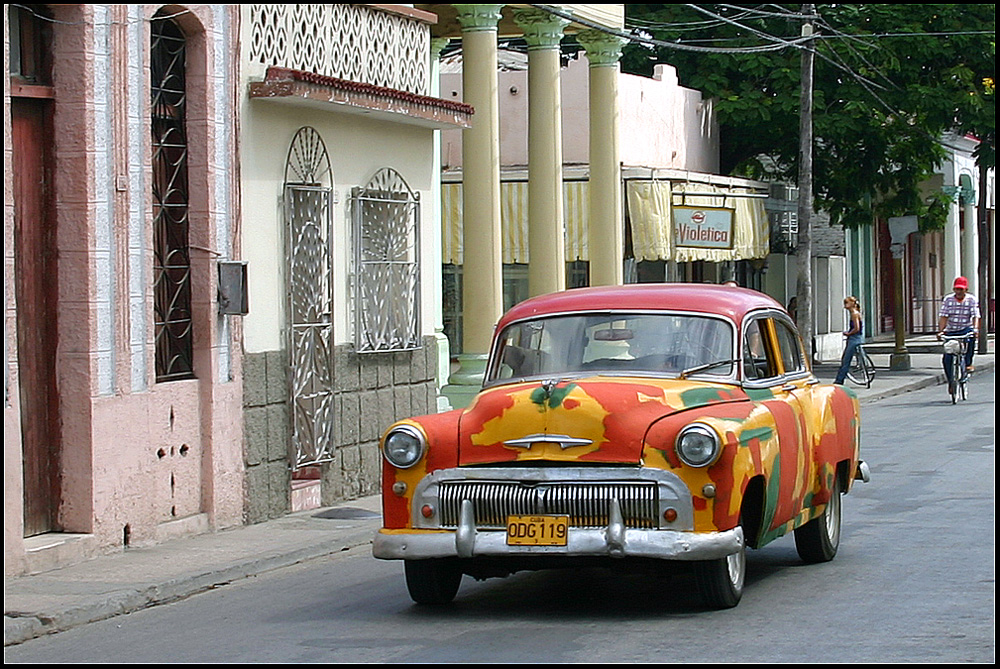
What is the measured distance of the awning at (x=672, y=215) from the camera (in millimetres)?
27844

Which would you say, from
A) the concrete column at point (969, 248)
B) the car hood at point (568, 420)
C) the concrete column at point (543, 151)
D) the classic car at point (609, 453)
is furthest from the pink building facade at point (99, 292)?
the concrete column at point (969, 248)

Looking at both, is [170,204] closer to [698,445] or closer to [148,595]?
[148,595]

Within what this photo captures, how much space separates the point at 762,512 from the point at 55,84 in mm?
5685

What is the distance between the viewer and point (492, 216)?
20141 mm

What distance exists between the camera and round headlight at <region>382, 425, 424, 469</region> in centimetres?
927

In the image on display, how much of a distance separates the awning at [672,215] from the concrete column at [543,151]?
6181 millimetres

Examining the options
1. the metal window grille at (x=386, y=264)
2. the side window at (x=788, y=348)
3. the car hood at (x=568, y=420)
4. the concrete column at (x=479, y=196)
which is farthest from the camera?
the concrete column at (x=479, y=196)

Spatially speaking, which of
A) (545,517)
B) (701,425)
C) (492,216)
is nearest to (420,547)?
(545,517)

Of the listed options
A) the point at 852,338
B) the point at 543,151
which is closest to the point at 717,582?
the point at 543,151

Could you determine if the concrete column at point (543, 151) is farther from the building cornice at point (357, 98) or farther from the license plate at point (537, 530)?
the license plate at point (537, 530)

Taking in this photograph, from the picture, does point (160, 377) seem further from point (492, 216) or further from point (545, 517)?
point (492, 216)

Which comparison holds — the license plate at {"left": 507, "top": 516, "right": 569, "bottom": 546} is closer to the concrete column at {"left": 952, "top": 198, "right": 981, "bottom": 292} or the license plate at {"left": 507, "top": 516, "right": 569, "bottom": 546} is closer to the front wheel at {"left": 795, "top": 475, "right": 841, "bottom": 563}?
the front wheel at {"left": 795, "top": 475, "right": 841, "bottom": 563}

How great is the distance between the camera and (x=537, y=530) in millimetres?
8875

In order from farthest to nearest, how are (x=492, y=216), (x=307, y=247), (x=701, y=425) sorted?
(x=492, y=216)
(x=307, y=247)
(x=701, y=425)
